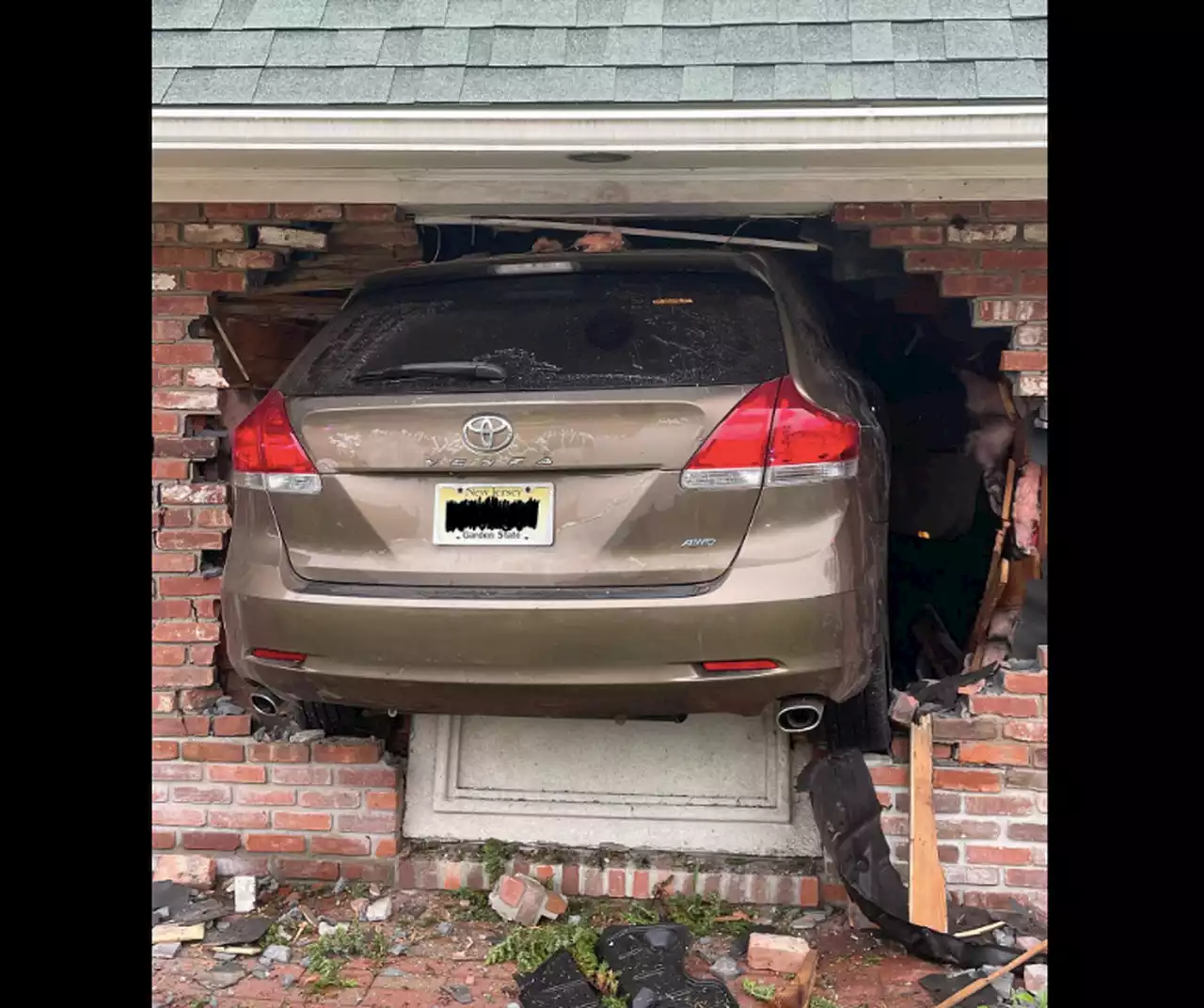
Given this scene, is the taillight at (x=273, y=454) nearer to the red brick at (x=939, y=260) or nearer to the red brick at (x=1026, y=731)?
the red brick at (x=939, y=260)

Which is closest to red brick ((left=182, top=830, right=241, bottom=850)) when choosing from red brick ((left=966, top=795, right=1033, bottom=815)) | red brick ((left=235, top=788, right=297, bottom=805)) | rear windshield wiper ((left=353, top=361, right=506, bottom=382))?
red brick ((left=235, top=788, right=297, bottom=805))

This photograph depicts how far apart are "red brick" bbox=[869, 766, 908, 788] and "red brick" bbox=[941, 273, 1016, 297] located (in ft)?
5.45

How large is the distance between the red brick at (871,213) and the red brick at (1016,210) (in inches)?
11.7

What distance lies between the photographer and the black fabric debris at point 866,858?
10.1 feet

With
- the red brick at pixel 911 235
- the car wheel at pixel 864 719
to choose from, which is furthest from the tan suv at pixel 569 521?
the red brick at pixel 911 235

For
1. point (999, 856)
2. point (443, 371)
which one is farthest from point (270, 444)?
point (999, 856)

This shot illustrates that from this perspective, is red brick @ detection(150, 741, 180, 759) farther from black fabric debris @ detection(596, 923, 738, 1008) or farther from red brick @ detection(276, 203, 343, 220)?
red brick @ detection(276, 203, 343, 220)

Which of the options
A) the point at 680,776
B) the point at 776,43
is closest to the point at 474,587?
the point at 680,776

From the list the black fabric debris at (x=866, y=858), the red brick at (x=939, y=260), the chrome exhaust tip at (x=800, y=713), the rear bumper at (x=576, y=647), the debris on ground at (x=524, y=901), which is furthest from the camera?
the red brick at (x=939, y=260)

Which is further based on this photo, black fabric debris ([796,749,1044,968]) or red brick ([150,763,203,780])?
red brick ([150,763,203,780])

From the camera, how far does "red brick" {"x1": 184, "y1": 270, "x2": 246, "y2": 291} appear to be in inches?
143

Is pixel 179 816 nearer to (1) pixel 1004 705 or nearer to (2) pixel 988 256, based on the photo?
(1) pixel 1004 705

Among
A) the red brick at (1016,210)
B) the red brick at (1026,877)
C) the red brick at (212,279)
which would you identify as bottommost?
the red brick at (1026,877)

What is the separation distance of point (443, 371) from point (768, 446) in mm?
933
